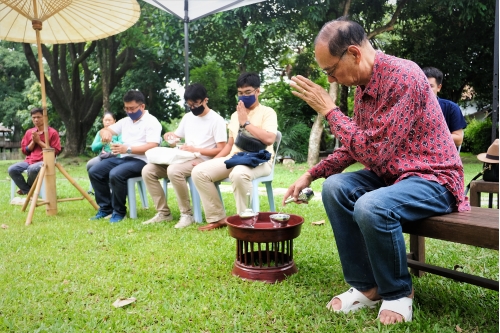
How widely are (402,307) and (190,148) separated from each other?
10.1 feet

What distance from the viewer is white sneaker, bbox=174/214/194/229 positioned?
180 inches

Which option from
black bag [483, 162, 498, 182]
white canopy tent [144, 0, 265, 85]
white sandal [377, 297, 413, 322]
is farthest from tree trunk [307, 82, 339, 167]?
white sandal [377, 297, 413, 322]

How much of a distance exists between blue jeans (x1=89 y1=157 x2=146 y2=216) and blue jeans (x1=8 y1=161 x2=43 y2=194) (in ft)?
5.15

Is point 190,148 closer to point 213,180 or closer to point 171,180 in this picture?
point 171,180

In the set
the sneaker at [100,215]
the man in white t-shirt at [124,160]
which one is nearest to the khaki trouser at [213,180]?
the man in white t-shirt at [124,160]

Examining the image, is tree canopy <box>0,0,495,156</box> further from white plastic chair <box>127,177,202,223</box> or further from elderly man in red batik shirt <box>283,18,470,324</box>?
elderly man in red batik shirt <box>283,18,470,324</box>

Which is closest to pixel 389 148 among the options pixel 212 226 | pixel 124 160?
Answer: pixel 212 226

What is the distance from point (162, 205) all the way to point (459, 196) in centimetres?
341

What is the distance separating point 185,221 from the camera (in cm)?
464

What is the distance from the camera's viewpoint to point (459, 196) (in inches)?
84.8

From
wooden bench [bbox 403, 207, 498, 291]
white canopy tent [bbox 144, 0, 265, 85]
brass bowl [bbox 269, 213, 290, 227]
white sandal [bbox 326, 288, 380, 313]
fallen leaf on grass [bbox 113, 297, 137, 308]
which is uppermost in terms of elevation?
white canopy tent [bbox 144, 0, 265, 85]

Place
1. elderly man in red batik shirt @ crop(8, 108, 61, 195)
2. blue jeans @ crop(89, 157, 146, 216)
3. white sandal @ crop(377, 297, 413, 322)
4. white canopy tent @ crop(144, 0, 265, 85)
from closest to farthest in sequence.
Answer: white sandal @ crop(377, 297, 413, 322), blue jeans @ crop(89, 157, 146, 216), elderly man in red batik shirt @ crop(8, 108, 61, 195), white canopy tent @ crop(144, 0, 265, 85)

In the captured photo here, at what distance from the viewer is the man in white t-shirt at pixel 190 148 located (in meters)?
4.64

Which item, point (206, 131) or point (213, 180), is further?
point (206, 131)
